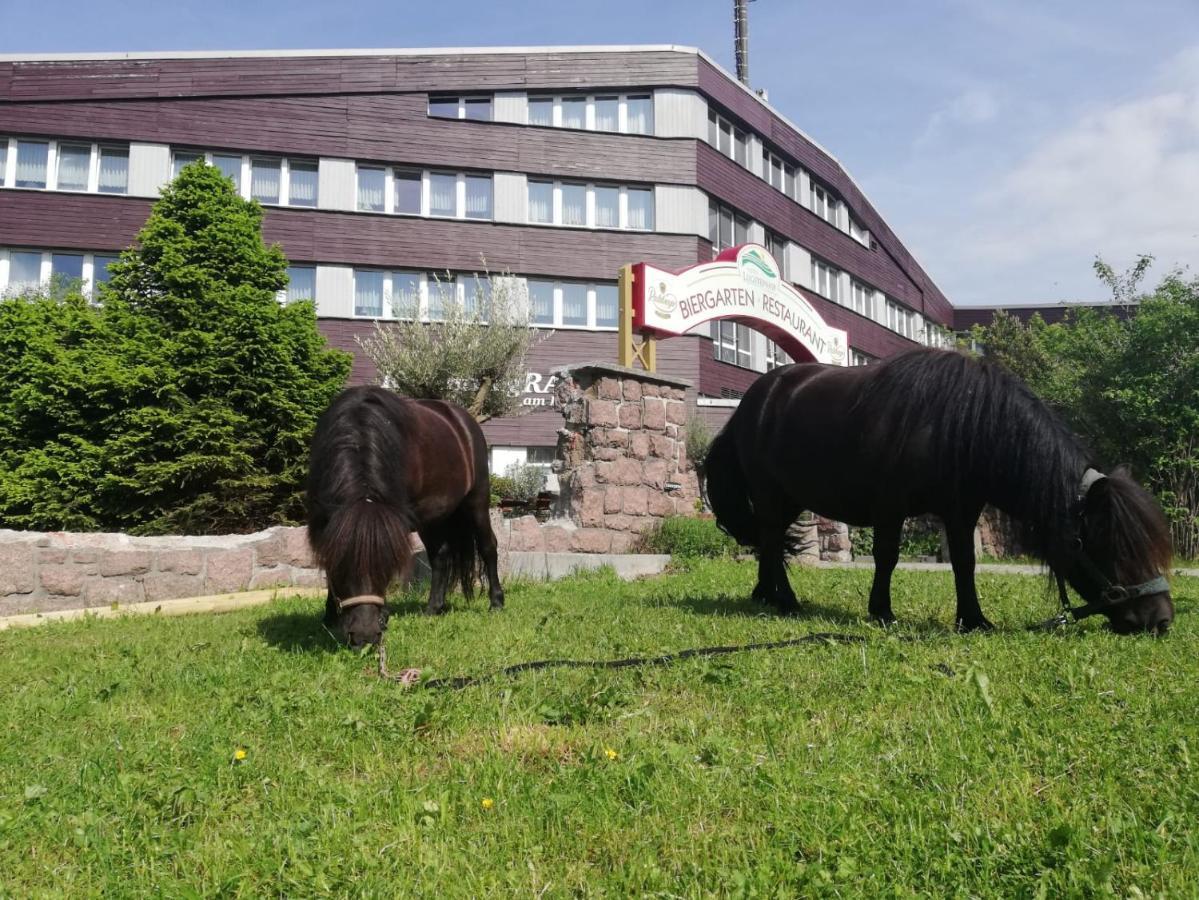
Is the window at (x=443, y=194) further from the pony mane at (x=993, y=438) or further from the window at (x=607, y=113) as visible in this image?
the pony mane at (x=993, y=438)

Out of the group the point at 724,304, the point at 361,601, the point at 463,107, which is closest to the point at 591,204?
the point at 463,107

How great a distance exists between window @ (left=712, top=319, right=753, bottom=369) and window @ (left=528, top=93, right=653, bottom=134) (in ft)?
22.6

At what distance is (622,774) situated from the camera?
2936 millimetres

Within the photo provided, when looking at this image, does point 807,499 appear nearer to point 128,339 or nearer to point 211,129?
point 128,339

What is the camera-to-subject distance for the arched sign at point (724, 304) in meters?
12.1

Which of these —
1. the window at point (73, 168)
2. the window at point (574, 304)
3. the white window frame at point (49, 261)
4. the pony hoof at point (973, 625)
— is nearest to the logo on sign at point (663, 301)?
the pony hoof at point (973, 625)

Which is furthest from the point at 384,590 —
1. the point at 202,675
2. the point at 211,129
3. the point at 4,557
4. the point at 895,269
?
the point at 895,269

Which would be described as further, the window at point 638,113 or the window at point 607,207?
the window at point 638,113

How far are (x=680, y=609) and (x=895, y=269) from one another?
4217 cm

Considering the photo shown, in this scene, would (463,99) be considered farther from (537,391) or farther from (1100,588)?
(1100,588)

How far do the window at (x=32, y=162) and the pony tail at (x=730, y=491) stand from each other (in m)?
25.4

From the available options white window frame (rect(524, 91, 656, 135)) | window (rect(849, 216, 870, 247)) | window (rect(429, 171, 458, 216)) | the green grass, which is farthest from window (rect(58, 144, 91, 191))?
window (rect(849, 216, 870, 247))

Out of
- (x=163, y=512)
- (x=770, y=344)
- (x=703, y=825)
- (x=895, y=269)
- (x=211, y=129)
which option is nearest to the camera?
(x=703, y=825)

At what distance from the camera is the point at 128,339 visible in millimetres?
11227
